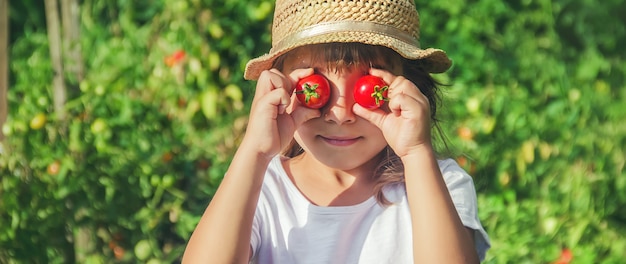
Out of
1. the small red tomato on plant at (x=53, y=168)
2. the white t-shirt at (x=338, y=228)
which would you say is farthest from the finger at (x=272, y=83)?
the small red tomato on plant at (x=53, y=168)

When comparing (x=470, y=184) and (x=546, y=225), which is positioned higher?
(x=470, y=184)

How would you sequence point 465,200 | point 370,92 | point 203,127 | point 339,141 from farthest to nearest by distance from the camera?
point 203,127
point 465,200
point 339,141
point 370,92

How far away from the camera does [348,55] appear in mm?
2166

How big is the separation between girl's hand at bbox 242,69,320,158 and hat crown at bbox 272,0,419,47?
126 mm

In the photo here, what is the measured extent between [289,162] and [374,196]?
0.24 m

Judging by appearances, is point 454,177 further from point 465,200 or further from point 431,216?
point 431,216

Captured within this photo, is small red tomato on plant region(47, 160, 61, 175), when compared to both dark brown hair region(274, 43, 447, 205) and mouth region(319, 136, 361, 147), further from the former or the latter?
mouth region(319, 136, 361, 147)

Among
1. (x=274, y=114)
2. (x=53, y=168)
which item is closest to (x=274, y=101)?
(x=274, y=114)

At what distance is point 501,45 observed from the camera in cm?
402

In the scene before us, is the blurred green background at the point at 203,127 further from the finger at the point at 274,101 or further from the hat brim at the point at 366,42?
the finger at the point at 274,101

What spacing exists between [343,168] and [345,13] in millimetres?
328

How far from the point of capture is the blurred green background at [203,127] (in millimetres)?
3252

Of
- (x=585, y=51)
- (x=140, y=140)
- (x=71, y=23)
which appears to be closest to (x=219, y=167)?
(x=140, y=140)

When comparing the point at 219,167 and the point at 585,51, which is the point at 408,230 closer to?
the point at 219,167
